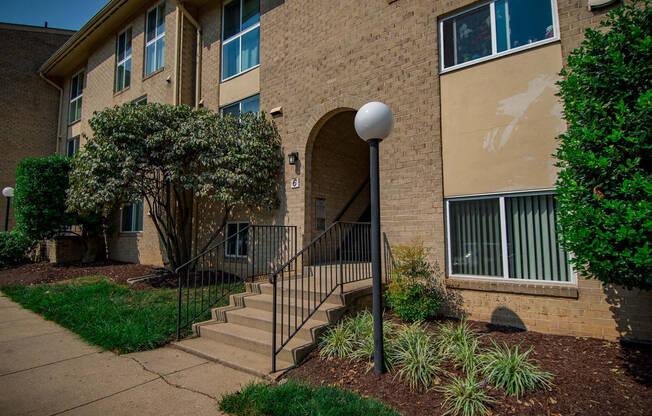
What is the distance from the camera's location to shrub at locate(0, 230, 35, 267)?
12.4m

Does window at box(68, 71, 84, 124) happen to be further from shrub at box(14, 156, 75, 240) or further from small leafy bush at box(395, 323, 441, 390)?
small leafy bush at box(395, 323, 441, 390)

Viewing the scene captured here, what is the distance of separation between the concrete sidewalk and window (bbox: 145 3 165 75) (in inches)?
380

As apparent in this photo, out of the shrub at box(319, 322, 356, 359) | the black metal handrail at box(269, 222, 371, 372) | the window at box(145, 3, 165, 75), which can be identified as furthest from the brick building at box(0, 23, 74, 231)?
the shrub at box(319, 322, 356, 359)

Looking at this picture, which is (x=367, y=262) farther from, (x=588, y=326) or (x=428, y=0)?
(x=428, y=0)

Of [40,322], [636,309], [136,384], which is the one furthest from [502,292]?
[40,322]

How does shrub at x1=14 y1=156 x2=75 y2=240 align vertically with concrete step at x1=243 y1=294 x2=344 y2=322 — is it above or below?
above

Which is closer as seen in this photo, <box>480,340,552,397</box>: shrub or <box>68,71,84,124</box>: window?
<box>480,340,552,397</box>: shrub

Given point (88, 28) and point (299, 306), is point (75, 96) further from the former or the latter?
point (299, 306)

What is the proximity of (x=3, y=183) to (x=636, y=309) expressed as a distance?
22.7 m

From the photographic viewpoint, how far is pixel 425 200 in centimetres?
599

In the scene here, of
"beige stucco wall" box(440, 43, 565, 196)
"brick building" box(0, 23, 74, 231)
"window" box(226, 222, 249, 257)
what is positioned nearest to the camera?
"beige stucco wall" box(440, 43, 565, 196)

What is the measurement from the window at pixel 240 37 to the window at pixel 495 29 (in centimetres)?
532

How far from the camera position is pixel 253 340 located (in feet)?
15.2

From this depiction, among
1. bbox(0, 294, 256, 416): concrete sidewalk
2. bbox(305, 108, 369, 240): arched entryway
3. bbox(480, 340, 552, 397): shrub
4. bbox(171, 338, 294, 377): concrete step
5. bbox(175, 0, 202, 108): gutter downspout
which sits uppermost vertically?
bbox(175, 0, 202, 108): gutter downspout
